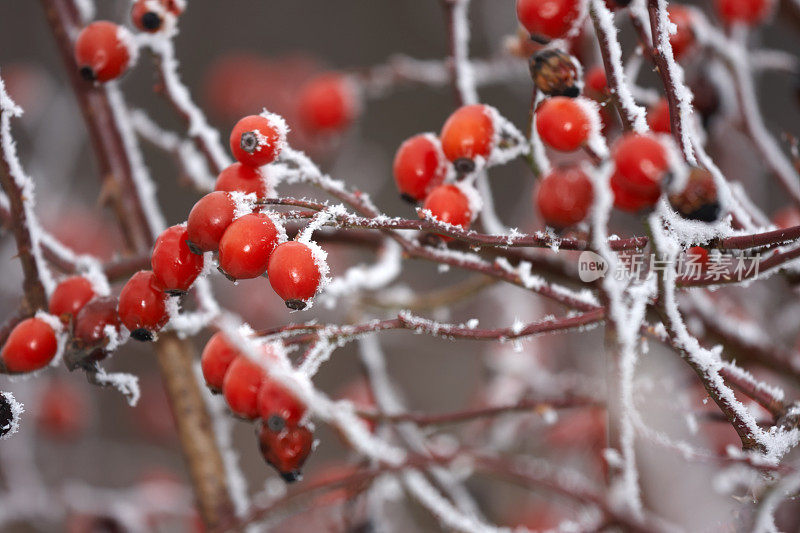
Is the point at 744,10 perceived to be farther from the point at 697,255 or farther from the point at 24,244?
the point at 24,244

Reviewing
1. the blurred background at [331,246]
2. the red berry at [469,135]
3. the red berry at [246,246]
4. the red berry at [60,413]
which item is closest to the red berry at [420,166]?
the red berry at [469,135]

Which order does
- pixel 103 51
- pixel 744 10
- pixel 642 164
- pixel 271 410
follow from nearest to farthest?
pixel 642 164
pixel 271 410
pixel 103 51
pixel 744 10

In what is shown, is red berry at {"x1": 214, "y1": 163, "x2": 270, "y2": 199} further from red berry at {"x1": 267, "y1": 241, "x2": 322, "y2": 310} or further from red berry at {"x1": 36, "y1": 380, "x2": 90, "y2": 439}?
red berry at {"x1": 36, "y1": 380, "x2": 90, "y2": 439}

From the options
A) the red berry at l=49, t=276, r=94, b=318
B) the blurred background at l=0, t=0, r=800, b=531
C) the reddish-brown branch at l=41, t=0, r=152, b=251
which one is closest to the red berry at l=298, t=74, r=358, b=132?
the blurred background at l=0, t=0, r=800, b=531

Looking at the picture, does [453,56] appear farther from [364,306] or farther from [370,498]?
[370,498]

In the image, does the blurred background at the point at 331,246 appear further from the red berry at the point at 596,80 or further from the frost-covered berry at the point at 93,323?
the frost-covered berry at the point at 93,323

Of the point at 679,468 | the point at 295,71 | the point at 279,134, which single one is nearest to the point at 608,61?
the point at 279,134

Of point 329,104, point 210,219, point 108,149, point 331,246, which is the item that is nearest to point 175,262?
point 210,219
